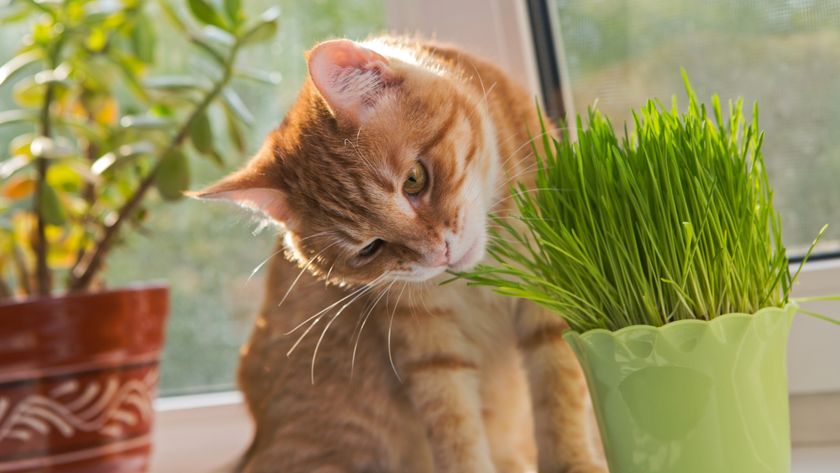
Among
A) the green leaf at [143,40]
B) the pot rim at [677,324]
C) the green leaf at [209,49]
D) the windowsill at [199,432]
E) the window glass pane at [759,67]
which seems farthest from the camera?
the windowsill at [199,432]

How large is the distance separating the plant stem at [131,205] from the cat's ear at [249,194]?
0.96ft

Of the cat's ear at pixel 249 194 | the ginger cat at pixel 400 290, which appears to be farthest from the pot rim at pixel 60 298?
the cat's ear at pixel 249 194

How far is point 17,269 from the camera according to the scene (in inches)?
55.1

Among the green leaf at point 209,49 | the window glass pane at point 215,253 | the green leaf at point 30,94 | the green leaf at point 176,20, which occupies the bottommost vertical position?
the window glass pane at point 215,253

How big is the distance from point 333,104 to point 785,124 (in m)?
0.62

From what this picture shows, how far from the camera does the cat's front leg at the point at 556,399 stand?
0.98 meters

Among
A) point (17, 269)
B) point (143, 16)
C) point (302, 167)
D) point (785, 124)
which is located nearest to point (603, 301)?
point (302, 167)

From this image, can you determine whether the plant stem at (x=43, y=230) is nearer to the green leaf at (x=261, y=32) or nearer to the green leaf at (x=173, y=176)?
the green leaf at (x=173, y=176)

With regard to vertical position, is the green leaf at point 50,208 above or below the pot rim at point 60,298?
above

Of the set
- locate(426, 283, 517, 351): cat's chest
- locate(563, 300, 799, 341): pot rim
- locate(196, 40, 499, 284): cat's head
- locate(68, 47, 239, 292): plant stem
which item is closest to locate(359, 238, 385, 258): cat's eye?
locate(196, 40, 499, 284): cat's head

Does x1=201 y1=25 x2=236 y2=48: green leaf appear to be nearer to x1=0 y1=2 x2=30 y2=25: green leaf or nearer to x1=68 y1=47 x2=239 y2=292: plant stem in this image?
x1=68 y1=47 x2=239 y2=292: plant stem

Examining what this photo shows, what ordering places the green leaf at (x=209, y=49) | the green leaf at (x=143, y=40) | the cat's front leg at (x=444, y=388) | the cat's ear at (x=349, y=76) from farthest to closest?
the green leaf at (x=143, y=40)
the green leaf at (x=209, y=49)
the cat's front leg at (x=444, y=388)
the cat's ear at (x=349, y=76)

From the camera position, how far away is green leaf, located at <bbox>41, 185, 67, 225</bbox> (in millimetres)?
1216

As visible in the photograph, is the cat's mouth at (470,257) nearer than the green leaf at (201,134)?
Yes
